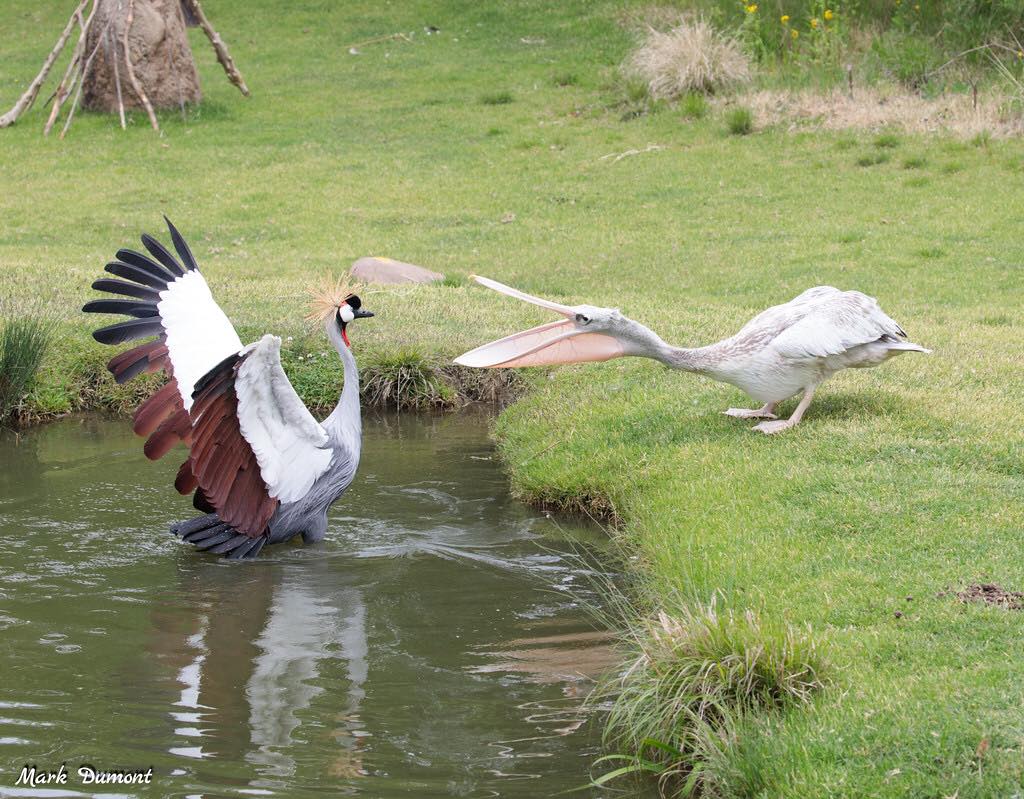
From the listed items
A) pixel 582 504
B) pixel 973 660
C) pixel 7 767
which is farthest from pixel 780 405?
pixel 7 767

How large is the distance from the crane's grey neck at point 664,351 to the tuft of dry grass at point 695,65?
12808 millimetres

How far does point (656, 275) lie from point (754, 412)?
5.96 m

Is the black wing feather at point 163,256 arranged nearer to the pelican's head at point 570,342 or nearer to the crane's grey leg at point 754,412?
the pelican's head at point 570,342

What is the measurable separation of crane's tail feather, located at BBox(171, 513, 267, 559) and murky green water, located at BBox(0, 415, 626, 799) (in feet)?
0.33

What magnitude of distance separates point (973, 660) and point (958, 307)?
7.72m

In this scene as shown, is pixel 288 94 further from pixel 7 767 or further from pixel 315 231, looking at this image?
pixel 7 767

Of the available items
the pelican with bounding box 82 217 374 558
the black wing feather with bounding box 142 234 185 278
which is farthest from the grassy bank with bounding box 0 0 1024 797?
the black wing feather with bounding box 142 234 185 278

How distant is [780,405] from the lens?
27.5ft

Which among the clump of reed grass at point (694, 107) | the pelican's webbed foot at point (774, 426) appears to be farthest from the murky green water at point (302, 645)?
the clump of reed grass at point (694, 107)

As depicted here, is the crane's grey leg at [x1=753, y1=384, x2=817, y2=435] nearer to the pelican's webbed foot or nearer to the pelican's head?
the pelican's webbed foot

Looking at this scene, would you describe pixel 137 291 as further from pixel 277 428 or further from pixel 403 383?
pixel 403 383

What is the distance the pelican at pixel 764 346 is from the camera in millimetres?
7410

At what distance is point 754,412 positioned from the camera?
8.10m

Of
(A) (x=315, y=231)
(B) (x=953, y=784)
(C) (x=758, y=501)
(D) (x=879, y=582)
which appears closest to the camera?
(B) (x=953, y=784)
